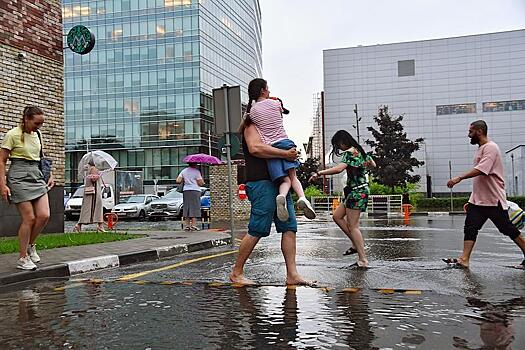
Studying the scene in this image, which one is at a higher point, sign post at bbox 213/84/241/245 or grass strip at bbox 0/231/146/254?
sign post at bbox 213/84/241/245

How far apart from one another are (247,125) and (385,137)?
133 feet

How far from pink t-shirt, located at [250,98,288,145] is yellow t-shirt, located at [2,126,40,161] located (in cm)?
291

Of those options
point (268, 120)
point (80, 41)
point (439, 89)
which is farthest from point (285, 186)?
point (439, 89)

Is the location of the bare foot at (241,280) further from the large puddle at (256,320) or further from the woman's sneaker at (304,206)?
the woman's sneaker at (304,206)

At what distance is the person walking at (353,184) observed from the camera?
6621 millimetres

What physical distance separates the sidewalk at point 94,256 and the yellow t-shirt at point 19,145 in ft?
4.33

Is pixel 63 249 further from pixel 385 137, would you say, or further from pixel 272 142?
pixel 385 137

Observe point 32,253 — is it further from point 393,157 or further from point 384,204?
point 393,157

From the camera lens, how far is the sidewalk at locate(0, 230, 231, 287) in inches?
249

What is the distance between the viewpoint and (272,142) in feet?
17.2

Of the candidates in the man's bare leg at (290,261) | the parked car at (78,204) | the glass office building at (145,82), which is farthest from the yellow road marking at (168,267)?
the glass office building at (145,82)

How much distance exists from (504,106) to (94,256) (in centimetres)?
6020

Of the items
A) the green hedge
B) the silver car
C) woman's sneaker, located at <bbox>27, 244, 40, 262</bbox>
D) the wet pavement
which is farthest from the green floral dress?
the green hedge

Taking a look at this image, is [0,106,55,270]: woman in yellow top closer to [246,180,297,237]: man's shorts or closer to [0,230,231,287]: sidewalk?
[0,230,231,287]: sidewalk
